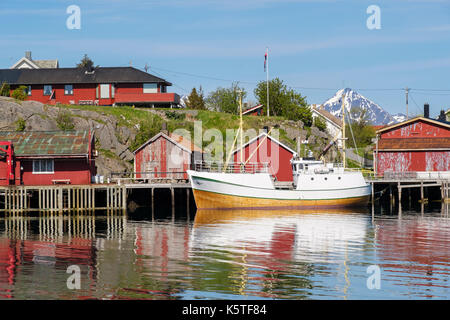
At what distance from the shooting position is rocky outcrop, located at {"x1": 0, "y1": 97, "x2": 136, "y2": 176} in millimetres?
64875

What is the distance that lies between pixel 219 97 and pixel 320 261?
85.2 meters

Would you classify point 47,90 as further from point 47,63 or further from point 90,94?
point 47,63

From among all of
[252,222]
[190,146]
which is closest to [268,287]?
[252,222]

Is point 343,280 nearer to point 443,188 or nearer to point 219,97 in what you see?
point 443,188

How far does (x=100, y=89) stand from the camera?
8000cm

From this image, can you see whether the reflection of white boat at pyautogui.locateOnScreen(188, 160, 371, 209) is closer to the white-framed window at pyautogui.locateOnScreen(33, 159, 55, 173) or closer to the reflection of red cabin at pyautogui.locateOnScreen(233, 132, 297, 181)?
the reflection of red cabin at pyautogui.locateOnScreen(233, 132, 297, 181)

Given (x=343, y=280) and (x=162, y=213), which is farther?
(x=162, y=213)

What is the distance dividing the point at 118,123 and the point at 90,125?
3.55m

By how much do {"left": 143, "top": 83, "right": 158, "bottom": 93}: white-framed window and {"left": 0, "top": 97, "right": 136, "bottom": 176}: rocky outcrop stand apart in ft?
33.9

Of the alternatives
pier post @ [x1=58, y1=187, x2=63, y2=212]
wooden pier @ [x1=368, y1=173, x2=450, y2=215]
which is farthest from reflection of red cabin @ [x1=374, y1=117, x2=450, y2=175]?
pier post @ [x1=58, y1=187, x2=63, y2=212]

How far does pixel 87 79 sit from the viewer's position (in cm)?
8025

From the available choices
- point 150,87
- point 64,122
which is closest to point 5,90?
point 64,122
